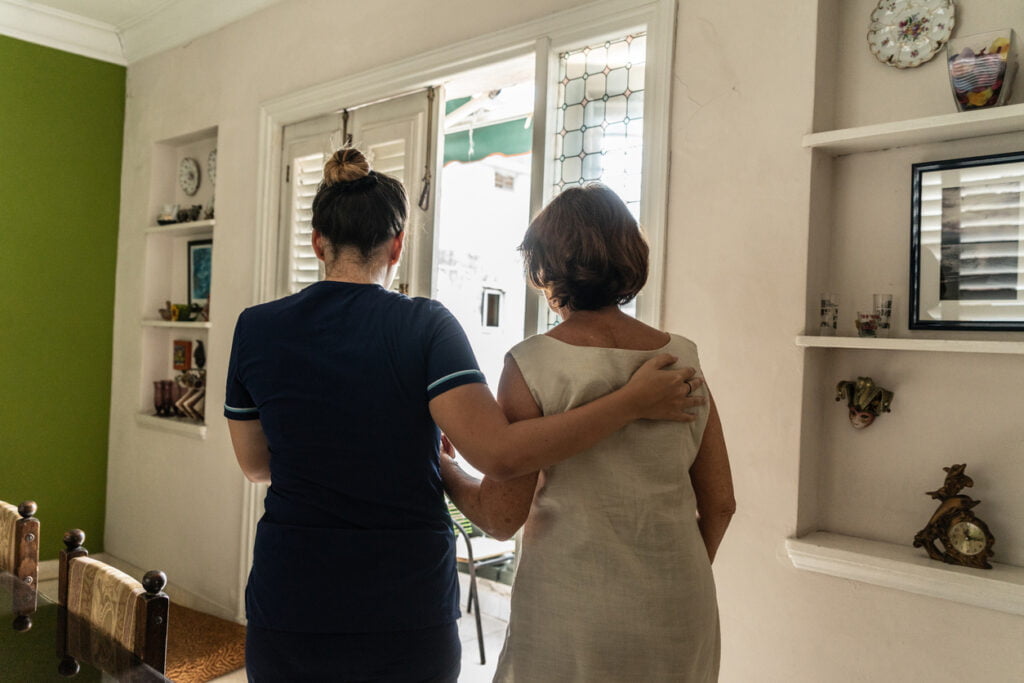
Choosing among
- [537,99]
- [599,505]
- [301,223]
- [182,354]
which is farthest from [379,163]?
[599,505]

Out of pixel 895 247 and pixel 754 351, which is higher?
pixel 895 247

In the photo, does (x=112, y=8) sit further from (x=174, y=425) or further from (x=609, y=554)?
(x=609, y=554)

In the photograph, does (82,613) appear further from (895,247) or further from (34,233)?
(34,233)

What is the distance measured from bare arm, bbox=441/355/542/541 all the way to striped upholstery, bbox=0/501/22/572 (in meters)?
1.42

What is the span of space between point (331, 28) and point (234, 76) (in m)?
0.79

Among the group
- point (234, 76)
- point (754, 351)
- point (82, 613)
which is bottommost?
point (82, 613)

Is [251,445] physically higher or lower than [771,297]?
lower

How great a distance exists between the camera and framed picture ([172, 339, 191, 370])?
451cm

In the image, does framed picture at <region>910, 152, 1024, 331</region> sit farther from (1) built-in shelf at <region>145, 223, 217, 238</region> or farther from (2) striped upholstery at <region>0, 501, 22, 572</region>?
(1) built-in shelf at <region>145, 223, 217, 238</region>

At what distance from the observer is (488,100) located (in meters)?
Result: 4.73

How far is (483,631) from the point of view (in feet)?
13.2

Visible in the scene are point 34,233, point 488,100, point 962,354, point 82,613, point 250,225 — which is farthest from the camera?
point 488,100

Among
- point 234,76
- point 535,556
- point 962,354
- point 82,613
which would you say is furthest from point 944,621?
point 234,76

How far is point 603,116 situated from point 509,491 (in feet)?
5.12
